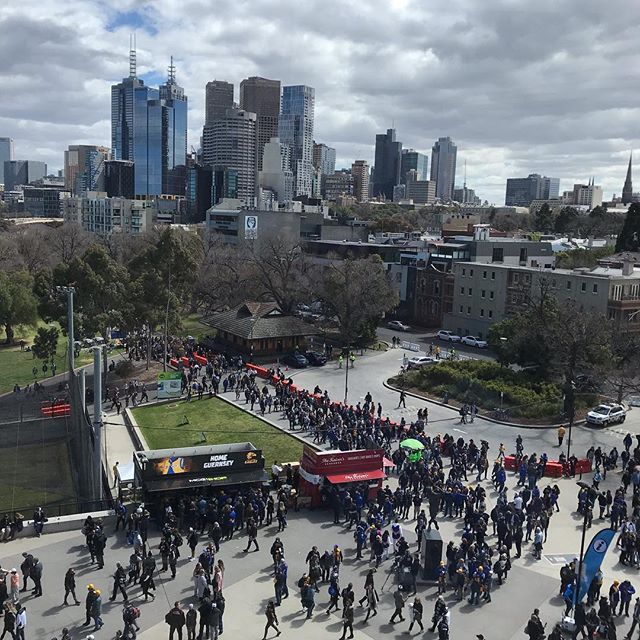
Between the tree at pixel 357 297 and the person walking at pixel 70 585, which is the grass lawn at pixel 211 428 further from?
the tree at pixel 357 297

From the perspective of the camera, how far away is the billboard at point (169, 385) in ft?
138

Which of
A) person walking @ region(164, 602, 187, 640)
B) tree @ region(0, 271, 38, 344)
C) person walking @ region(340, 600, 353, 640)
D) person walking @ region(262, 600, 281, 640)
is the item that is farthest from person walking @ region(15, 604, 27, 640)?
tree @ region(0, 271, 38, 344)

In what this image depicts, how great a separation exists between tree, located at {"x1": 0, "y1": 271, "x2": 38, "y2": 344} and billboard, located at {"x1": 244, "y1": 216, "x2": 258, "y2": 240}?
42575mm

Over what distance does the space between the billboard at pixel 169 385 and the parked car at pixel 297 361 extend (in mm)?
11289

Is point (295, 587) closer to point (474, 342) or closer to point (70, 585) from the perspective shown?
point (70, 585)

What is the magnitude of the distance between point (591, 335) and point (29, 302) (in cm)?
4565

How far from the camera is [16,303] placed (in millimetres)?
58625

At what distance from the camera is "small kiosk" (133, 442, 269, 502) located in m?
24.3

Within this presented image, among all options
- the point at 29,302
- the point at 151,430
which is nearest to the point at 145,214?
the point at 29,302

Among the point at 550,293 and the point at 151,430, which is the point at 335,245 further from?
the point at 151,430

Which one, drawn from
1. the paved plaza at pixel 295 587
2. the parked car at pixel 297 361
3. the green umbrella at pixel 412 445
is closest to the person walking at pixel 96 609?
the paved plaza at pixel 295 587

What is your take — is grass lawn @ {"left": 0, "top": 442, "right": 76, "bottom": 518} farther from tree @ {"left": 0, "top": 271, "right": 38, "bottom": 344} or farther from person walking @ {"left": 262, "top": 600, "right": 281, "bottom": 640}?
tree @ {"left": 0, "top": 271, "right": 38, "bottom": 344}

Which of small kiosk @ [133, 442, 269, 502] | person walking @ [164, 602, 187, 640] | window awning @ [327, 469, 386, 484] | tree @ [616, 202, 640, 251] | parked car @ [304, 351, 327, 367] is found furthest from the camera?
tree @ [616, 202, 640, 251]

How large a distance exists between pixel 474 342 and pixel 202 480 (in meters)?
42.2
